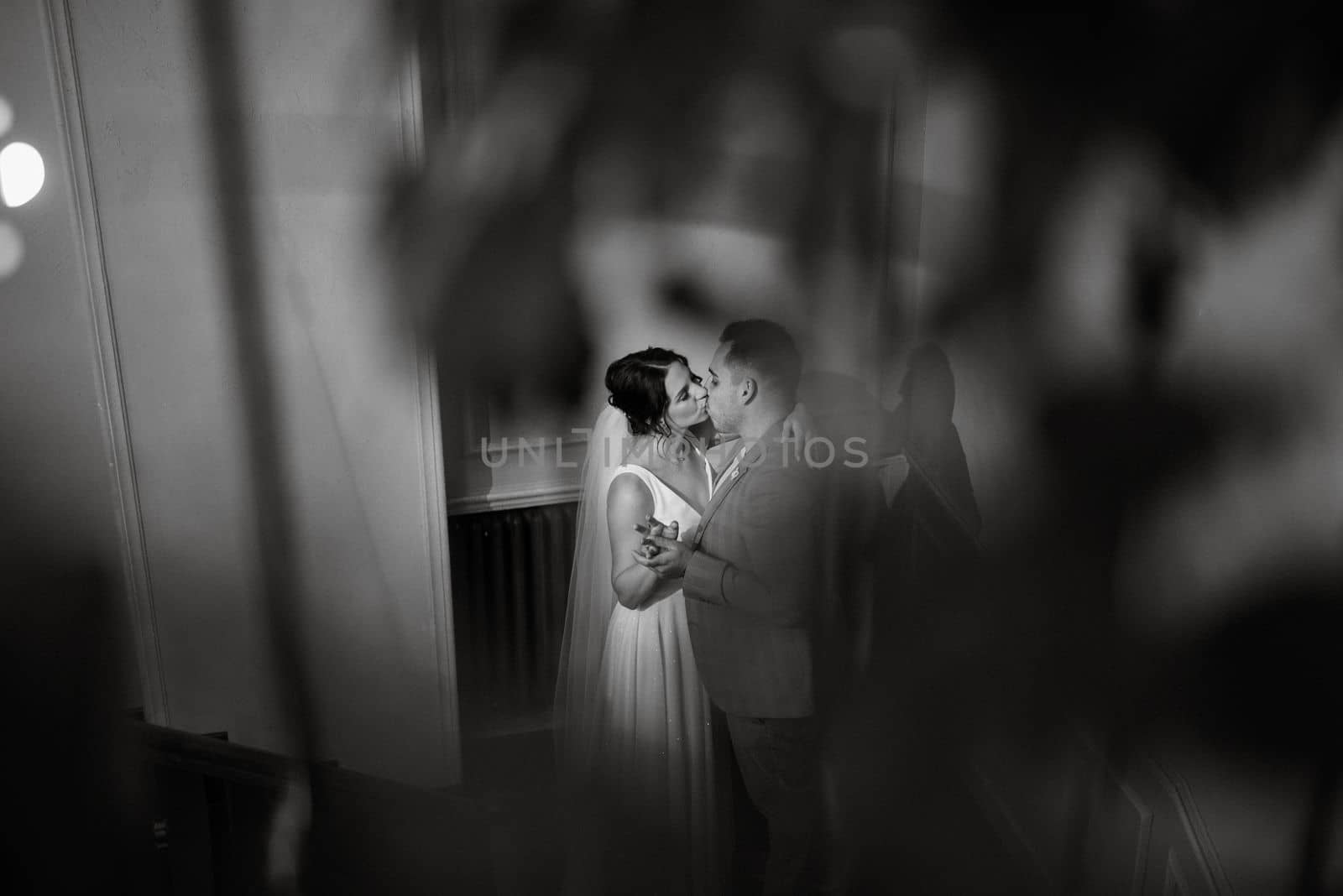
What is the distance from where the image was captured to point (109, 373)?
178 centimetres

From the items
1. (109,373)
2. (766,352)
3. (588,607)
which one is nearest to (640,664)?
(588,607)

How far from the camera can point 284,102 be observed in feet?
5.69

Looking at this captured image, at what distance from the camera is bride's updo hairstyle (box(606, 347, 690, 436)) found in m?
1.92

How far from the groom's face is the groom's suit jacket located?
6cm

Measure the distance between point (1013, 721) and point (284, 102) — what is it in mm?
1839

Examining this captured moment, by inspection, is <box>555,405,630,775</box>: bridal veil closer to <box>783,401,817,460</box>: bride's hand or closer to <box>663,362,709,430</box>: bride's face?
<box>663,362,709,430</box>: bride's face

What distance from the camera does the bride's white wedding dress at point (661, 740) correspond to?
2.04 m

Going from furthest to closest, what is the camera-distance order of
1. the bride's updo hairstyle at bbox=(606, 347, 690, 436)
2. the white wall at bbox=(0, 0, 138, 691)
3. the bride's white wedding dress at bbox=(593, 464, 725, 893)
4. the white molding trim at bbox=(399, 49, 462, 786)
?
the bride's white wedding dress at bbox=(593, 464, 725, 893) < the bride's updo hairstyle at bbox=(606, 347, 690, 436) < the white molding trim at bbox=(399, 49, 462, 786) < the white wall at bbox=(0, 0, 138, 691)

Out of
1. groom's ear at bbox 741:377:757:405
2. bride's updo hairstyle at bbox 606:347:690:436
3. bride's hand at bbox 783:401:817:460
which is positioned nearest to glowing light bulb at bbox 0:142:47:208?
bride's updo hairstyle at bbox 606:347:690:436

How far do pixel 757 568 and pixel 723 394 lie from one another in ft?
1.10

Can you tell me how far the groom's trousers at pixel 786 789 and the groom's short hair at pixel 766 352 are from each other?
0.66 meters

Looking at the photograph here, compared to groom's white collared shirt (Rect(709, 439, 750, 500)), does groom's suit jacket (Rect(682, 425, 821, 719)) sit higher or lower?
lower

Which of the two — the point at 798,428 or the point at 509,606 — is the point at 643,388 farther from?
the point at 509,606

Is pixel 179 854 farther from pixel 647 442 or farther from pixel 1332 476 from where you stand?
pixel 1332 476
